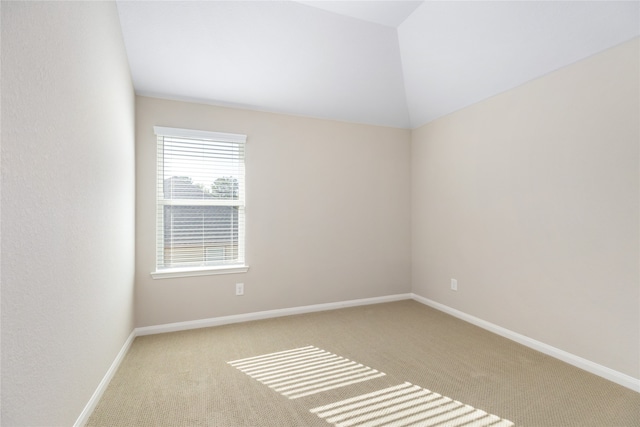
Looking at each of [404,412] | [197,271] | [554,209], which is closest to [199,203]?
[197,271]

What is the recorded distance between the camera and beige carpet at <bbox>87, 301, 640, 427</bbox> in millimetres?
1828

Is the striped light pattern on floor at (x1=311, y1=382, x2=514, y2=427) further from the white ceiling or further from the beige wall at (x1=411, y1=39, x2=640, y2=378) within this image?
the white ceiling

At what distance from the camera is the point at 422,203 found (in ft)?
13.3

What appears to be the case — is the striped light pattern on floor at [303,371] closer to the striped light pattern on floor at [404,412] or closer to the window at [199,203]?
the striped light pattern on floor at [404,412]

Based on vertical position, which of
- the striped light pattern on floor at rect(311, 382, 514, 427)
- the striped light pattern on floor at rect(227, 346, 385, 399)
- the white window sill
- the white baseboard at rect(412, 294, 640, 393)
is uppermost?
the white window sill

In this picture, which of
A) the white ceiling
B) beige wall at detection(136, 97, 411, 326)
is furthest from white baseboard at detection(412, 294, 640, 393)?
the white ceiling

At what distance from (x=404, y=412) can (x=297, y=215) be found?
2254 millimetres

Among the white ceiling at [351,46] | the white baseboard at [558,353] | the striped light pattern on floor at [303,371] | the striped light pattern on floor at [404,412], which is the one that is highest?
the white ceiling at [351,46]

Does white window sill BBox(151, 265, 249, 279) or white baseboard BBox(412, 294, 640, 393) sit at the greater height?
white window sill BBox(151, 265, 249, 279)

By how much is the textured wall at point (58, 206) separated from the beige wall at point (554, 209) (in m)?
3.27

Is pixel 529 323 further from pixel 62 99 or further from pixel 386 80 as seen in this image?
pixel 62 99

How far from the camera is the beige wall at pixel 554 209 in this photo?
7.04 ft

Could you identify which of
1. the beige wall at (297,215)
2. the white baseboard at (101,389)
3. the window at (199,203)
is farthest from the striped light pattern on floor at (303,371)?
the window at (199,203)

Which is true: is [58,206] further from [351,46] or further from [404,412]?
[351,46]
